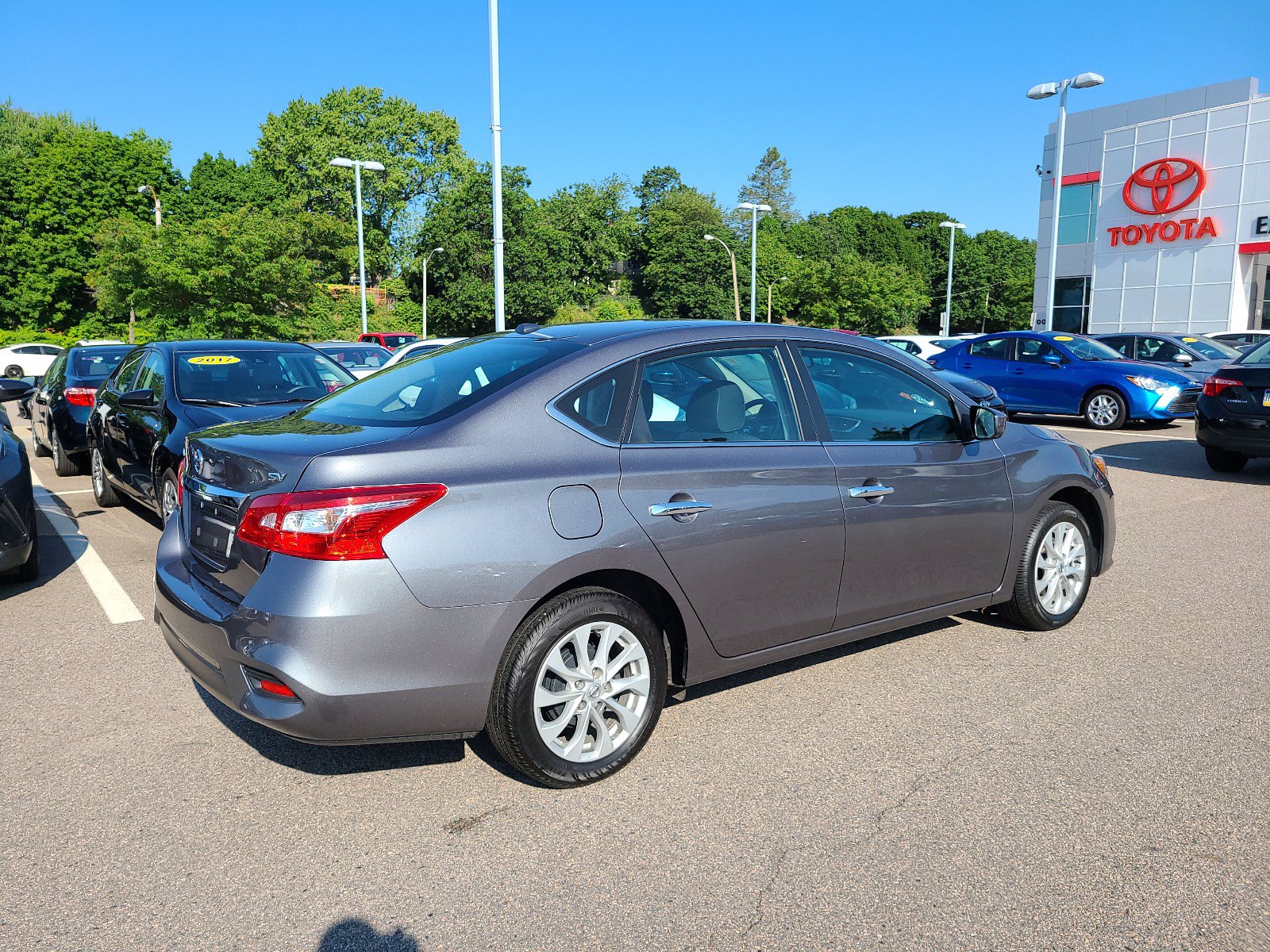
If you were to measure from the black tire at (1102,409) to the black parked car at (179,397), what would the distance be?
38.7ft

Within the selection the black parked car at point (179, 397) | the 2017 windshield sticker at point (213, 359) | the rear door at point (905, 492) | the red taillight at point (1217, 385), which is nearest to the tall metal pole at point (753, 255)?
the red taillight at point (1217, 385)

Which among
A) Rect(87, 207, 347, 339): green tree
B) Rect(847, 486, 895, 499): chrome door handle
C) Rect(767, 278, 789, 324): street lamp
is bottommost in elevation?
Rect(847, 486, 895, 499): chrome door handle

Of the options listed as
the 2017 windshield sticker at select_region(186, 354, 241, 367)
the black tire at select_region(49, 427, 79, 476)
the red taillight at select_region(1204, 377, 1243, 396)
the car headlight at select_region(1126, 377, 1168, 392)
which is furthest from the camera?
the car headlight at select_region(1126, 377, 1168, 392)

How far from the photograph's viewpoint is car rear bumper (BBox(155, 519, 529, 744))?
2.99m

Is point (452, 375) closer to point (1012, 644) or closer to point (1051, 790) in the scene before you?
point (1051, 790)

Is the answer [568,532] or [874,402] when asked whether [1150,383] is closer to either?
[874,402]

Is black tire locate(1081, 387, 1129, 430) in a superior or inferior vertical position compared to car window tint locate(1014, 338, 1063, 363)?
inferior

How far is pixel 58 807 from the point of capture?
3.32m

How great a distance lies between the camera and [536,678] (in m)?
3.28

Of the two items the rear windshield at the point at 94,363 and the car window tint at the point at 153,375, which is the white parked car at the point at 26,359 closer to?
the rear windshield at the point at 94,363

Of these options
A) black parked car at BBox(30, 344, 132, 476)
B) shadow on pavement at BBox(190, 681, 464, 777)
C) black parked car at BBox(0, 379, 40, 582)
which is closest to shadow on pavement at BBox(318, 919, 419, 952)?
shadow on pavement at BBox(190, 681, 464, 777)

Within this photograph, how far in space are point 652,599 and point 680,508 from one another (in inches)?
13.8

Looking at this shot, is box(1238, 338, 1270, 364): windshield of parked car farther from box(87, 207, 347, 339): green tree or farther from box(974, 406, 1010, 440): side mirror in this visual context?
box(87, 207, 347, 339): green tree

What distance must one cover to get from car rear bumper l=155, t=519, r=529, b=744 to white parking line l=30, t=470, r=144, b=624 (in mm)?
2872
